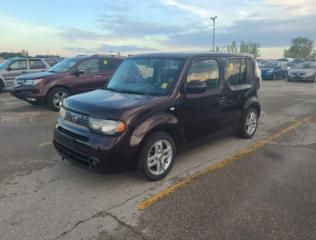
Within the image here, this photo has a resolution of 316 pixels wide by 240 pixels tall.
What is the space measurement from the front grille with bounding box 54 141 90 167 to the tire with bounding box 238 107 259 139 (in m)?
3.49

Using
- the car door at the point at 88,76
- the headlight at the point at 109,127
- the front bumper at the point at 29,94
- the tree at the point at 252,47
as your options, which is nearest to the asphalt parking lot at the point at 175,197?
the headlight at the point at 109,127

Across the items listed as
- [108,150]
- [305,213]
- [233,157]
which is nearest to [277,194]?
[305,213]

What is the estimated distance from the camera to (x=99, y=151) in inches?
152

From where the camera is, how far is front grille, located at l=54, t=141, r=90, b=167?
4035mm

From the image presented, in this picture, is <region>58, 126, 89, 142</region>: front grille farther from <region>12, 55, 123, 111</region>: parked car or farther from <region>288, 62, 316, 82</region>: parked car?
<region>288, 62, 316, 82</region>: parked car

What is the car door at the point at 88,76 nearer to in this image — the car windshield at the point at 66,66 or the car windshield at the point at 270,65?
the car windshield at the point at 66,66

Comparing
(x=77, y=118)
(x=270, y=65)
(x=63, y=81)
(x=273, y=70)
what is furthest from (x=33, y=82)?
(x=270, y=65)

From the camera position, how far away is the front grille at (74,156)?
404 centimetres

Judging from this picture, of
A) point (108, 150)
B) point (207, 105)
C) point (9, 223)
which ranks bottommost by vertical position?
point (9, 223)

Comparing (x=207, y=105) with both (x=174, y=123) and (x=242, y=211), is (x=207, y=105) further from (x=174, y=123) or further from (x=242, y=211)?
(x=242, y=211)

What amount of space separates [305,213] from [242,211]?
71cm

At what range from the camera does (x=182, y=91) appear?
464 cm

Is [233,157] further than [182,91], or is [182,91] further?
[233,157]

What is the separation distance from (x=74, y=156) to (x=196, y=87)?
2002 millimetres
